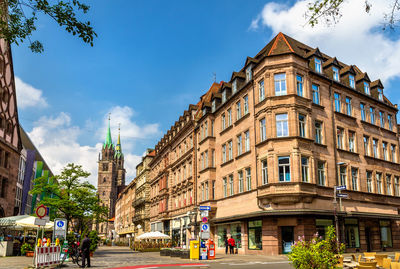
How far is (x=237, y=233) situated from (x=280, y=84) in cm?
1300

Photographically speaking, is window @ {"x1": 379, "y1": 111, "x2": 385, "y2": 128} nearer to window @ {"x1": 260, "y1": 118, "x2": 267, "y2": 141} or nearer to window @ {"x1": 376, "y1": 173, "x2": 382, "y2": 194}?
window @ {"x1": 376, "y1": 173, "x2": 382, "y2": 194}

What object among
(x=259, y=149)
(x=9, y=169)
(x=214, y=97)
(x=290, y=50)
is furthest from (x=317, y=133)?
(x=9, y=169)

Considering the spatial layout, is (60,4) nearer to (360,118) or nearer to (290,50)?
(290,50)

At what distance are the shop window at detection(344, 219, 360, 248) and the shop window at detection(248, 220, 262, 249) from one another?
7.27m

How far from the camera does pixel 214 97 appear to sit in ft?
132

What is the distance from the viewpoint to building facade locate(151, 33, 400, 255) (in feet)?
90.0

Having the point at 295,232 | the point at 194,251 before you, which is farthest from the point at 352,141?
the point at 194,251

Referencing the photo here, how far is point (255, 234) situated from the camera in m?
29.5

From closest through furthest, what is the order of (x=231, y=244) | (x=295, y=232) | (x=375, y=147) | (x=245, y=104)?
(x=295, y=232)
(x=231, y=244)
(x=245, y=104)
(x=375, y=147)

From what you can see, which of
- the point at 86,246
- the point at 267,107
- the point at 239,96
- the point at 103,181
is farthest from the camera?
the point at 103,181

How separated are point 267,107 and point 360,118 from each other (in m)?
11.7

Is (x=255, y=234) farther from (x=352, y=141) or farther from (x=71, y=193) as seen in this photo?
(x=71, y=193)

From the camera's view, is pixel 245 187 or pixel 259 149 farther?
pixel 245 187

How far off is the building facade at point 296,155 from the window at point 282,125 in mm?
73
